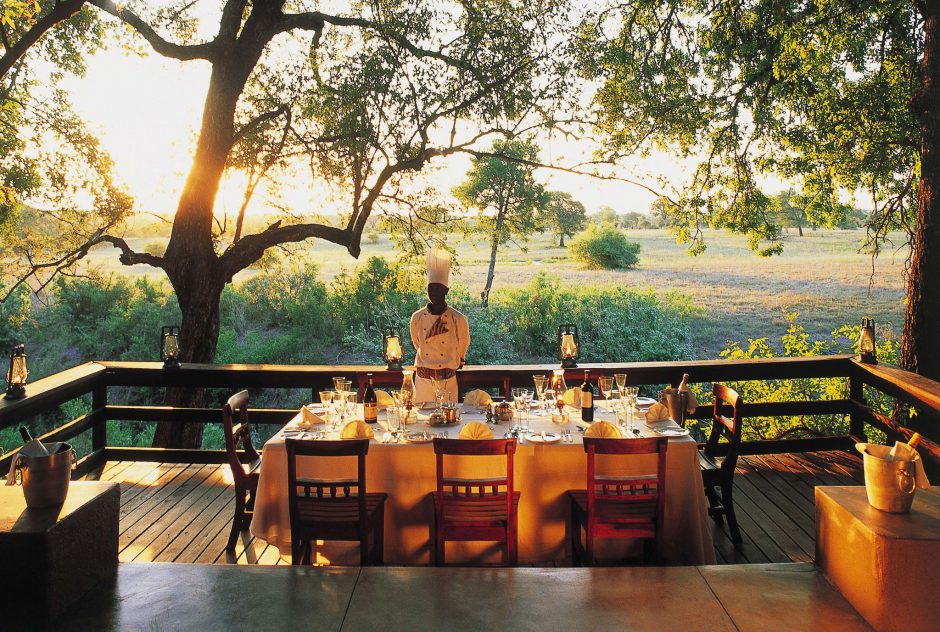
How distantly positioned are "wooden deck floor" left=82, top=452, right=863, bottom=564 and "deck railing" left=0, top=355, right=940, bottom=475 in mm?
153

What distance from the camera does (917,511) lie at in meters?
2.44

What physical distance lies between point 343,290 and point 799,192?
1231 centimetres

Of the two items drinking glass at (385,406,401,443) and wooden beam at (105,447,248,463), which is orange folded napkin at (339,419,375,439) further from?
wooden beam at (105,447,248,463)

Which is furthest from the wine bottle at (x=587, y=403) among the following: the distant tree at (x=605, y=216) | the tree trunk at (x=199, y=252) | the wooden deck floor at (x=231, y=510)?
the distant tree at (x=605, y=216)

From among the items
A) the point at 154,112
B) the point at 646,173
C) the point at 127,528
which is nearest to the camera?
the point at 127,528

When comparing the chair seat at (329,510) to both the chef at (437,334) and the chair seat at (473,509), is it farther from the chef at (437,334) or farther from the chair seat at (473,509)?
the chef at (437,334)

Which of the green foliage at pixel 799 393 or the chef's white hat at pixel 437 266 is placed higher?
the chef's white hat at pixel 437 266

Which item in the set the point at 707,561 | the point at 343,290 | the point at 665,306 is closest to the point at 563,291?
the point at 665,306

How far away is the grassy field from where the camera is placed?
19.2 m

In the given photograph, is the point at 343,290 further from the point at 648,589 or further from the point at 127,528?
the point at 648,589

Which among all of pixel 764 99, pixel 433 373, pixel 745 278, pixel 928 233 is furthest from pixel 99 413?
pixel 745 278

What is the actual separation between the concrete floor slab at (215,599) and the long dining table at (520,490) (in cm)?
92

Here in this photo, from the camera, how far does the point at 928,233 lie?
600 centimetres

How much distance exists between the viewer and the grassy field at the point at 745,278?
19.2 m
